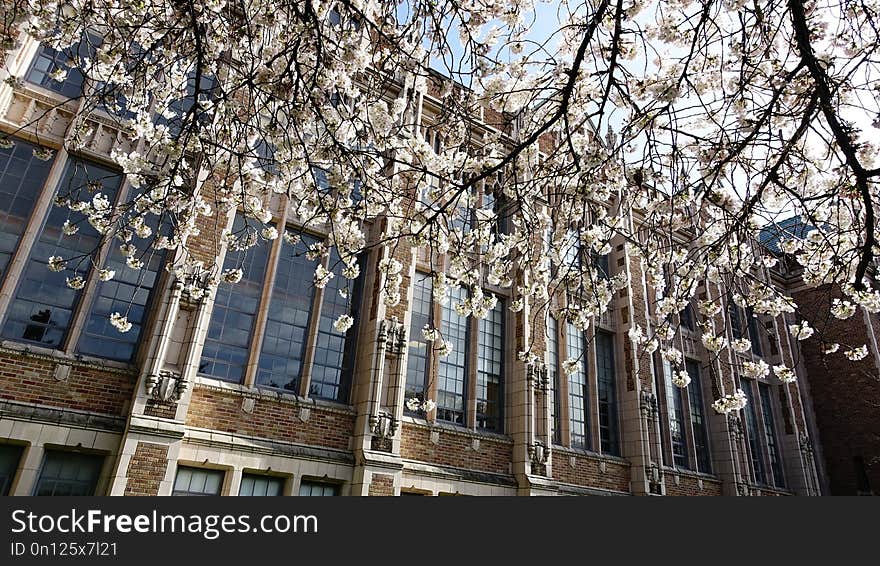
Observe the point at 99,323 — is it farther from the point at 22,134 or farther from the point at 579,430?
the point at 579,430

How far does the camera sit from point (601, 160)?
4.73 metres

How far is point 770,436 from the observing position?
19656mm

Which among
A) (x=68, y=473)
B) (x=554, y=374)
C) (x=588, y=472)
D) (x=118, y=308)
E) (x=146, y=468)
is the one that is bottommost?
(x=68, y=473)

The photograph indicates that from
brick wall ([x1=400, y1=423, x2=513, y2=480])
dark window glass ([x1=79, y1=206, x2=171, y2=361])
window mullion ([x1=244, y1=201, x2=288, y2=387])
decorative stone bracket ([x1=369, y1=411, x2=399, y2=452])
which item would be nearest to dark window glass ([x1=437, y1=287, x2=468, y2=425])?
brick wall ([x1=400, y1=423, x2=513, y2=480])

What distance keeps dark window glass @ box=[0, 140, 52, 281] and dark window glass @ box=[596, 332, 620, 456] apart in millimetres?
13589

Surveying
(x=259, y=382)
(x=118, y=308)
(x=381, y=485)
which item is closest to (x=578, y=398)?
(x=381, y=485)

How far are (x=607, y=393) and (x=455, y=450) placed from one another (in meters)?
5.99

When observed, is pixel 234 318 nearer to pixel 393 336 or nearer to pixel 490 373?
pixel 393 336

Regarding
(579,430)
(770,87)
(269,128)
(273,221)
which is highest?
Answer: (273,221)

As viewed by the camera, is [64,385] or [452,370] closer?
[64,385]

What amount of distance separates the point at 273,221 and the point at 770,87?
29.2 feet

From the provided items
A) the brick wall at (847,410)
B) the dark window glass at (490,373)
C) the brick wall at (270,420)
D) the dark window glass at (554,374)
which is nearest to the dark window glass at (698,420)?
the brick wall at (847,410)

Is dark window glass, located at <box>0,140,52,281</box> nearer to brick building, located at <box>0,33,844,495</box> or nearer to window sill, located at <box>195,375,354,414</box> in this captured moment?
brick building, located at <box>0,33,844,495</box>

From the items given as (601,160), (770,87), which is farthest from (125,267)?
(770,87)
